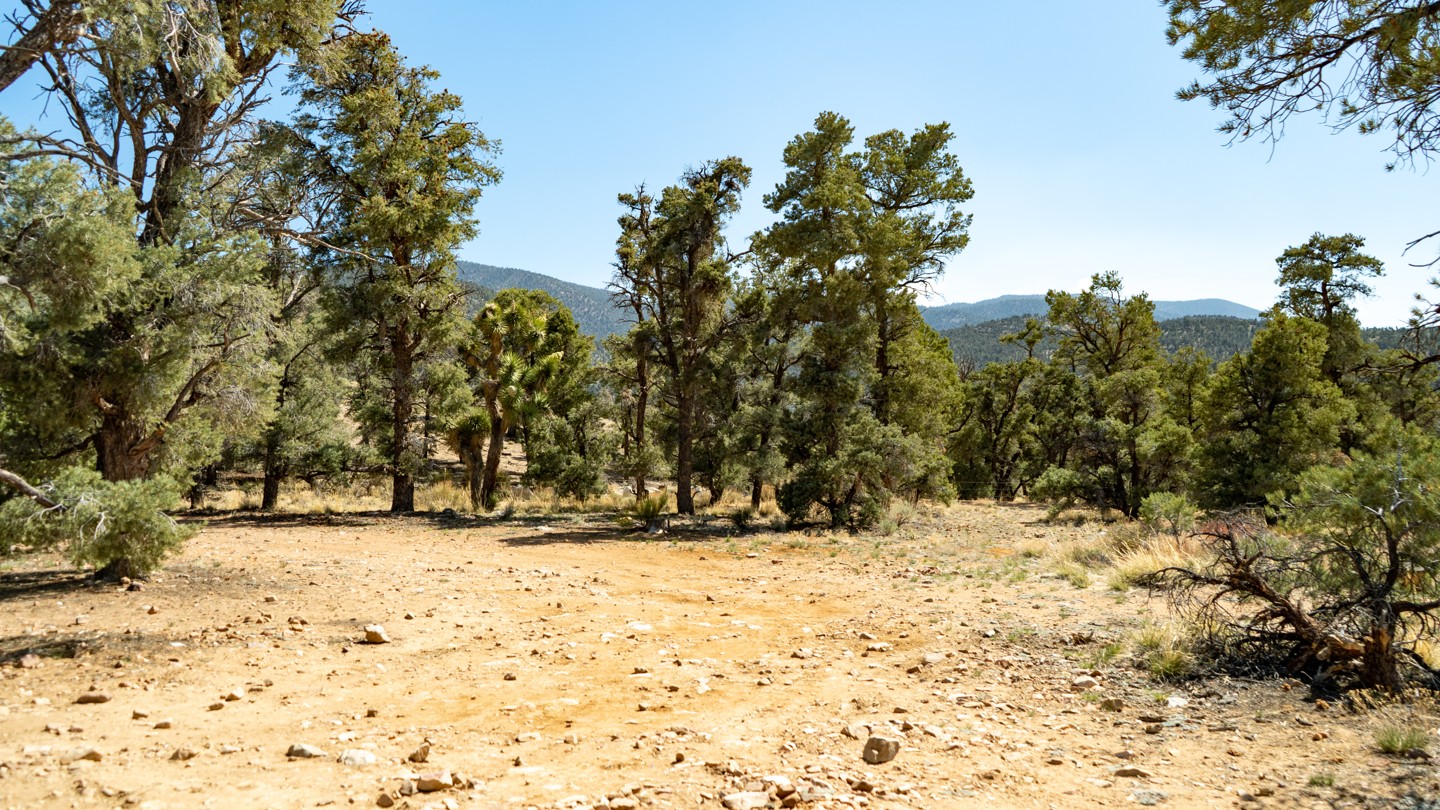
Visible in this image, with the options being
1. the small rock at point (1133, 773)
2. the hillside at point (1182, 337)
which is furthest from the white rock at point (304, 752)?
the hillside at point (1182, 337)

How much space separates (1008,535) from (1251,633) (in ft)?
35.9

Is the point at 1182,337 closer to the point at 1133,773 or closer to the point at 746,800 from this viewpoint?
the point at 1133,773

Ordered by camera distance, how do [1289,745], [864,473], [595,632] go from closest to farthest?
1. [1289,745]
2. [595,632]
3. [864,473]

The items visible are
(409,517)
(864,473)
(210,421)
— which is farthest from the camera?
(409,517)

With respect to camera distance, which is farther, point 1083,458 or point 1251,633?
point 1083,458

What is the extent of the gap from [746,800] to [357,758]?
227cm

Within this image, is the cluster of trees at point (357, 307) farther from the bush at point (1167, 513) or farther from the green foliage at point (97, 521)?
the bush at point (1167, 513)

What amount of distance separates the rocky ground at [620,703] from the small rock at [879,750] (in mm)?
30

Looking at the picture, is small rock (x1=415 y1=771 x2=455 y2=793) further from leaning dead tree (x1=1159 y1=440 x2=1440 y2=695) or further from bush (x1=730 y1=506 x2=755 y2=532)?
bush (x1=730 y1=506 x2=755 y2=532)

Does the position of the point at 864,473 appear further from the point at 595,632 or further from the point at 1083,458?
the point at 595,632

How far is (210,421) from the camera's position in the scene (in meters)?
10.3

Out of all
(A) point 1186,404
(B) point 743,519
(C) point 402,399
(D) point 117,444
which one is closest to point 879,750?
(D) point 117,444

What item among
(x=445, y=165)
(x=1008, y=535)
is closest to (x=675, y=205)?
(x=445, y=165)

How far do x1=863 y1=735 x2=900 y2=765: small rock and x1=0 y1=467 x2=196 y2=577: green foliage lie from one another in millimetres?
6200
